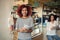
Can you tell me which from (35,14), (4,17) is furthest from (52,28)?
(4,17)

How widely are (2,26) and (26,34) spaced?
10.9 inches

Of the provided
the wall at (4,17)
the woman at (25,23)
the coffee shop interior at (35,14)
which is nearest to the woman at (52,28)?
the coffee shop interior at (35,14)

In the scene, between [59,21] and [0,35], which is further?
[0,35]

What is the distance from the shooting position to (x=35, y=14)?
1648mm

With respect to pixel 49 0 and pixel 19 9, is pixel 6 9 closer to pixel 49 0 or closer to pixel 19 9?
pixel 19 9

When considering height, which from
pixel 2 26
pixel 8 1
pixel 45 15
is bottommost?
pixel 2 26

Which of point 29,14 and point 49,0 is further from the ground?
point 49,0

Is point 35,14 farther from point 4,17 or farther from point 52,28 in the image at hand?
point 4,17

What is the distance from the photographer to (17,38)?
168 centimetres

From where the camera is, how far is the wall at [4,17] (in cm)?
172

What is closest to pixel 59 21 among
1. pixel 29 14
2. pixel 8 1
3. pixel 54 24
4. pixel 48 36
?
pixel 54 24

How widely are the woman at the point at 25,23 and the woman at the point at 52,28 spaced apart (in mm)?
172

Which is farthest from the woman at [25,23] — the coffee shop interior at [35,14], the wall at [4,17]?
the wall at [4,17]

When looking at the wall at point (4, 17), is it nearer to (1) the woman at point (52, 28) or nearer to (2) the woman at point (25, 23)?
(2) the woman at point (25, 23)
